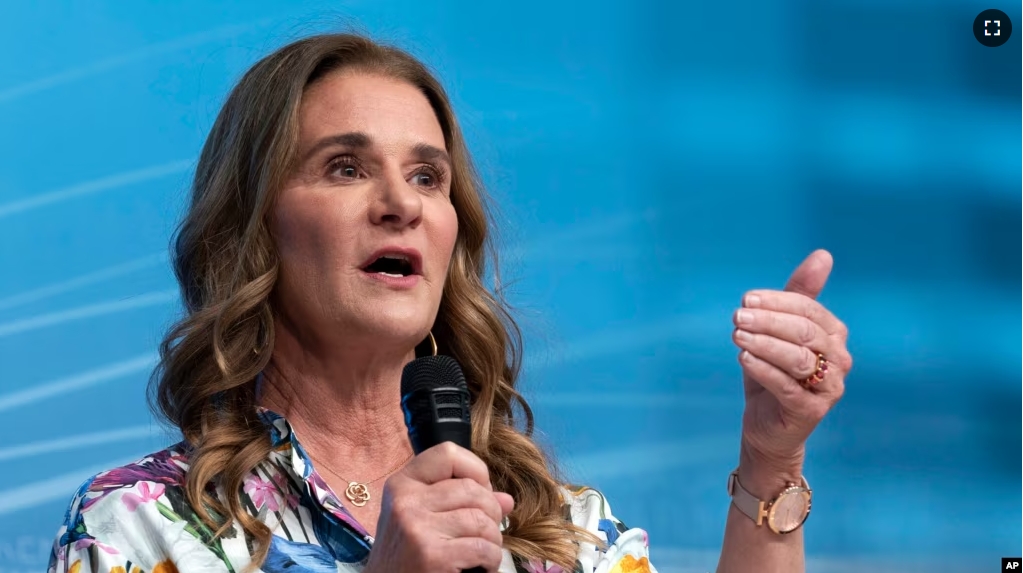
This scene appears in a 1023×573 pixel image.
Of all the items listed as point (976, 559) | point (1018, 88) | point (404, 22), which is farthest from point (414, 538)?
point (1018, 88)

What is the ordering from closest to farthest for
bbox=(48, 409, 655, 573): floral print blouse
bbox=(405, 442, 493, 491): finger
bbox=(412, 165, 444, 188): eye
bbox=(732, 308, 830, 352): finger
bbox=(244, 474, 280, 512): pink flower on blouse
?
1. bbox=(405, 442, 493, 491): finger
2. bbox=(732, 308, 830, 352): finger
3. bbox=(48, 409, 655, 573): floral print blouse
4. bbox=(244, 474, 280, 512): pink flower on blouse
5. bbox=(412, 165, 444, 188): eye

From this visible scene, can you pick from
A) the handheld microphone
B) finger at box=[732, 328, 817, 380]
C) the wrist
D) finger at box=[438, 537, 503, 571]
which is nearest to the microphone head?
the handheld microphone

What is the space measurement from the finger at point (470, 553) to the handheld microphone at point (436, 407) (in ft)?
0.06

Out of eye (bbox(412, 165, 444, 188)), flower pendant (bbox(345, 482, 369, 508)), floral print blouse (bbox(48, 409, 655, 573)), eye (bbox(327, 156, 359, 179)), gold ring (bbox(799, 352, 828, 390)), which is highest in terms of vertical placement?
eye (bbox(412, 165, 444, 188))

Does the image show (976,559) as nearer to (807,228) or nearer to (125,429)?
(807,228)

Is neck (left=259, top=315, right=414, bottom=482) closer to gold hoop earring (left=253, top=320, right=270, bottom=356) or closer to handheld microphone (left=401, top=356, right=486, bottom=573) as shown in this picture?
gold hoop earring (left=253, top=320, right=270, bottom=356)

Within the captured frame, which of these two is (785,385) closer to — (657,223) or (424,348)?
(424,348)

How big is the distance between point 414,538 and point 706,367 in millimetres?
1886

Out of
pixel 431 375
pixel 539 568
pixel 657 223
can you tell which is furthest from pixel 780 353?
pixel 657 223

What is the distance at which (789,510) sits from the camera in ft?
5.97

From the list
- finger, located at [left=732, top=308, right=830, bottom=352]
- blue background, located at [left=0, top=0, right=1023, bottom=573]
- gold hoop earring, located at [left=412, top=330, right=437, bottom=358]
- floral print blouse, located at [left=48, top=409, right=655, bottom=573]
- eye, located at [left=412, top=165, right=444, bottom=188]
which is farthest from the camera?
blue background, located at [left=0, top=0, right=1023, bottom=573]

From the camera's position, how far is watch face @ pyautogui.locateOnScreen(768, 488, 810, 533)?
1.81m

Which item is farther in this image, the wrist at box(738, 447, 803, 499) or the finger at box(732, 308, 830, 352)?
the wrist at box(738, 447, 803, 499)

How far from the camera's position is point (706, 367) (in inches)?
123
